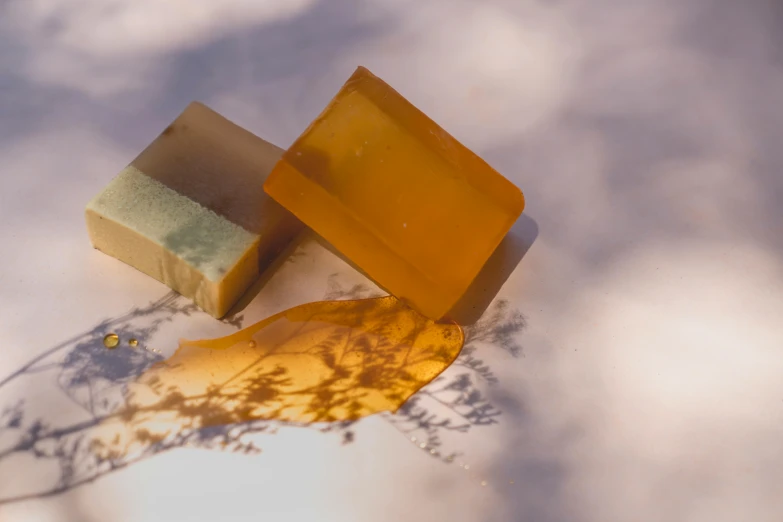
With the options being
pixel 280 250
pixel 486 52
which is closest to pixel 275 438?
pixel 280 250

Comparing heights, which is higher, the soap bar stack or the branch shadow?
the soap bar stack

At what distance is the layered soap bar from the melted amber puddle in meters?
0.10

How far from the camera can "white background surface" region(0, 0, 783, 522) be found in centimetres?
126

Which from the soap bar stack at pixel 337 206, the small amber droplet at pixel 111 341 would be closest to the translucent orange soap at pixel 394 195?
the soap bar stack at pixel 337 206

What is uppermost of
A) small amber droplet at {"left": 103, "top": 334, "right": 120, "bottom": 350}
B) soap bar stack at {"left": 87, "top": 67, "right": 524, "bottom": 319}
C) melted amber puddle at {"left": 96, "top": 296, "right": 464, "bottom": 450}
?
soap bar stack at {"left": 87, "top": 67, "right": 524, "bottom": 319}

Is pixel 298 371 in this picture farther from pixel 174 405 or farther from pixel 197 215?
pixel 197 215

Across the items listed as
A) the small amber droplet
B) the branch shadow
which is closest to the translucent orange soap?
the branch shadow

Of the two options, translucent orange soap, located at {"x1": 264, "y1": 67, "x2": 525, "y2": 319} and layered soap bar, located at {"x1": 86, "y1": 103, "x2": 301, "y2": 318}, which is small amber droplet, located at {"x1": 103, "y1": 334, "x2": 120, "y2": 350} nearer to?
layered soap bar, located at {"x1": 86, "y1": 103, "x2": 301, "y2": 318}

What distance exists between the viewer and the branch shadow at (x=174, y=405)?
4.07 ft

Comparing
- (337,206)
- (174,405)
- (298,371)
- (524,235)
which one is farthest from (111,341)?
(524,235)

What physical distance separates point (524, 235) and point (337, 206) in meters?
0.40

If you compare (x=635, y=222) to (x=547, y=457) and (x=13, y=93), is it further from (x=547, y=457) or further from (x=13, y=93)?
(x=13, y=93)

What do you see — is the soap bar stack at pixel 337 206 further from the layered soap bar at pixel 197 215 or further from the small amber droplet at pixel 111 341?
the small amber droplet at pixel 111 341

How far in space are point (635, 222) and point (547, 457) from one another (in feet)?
1.69
